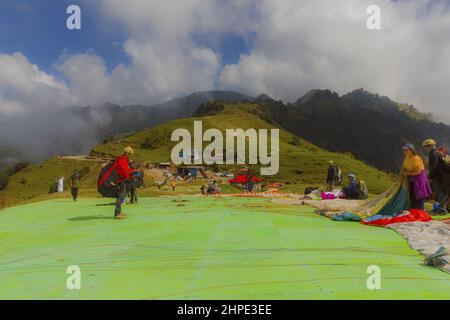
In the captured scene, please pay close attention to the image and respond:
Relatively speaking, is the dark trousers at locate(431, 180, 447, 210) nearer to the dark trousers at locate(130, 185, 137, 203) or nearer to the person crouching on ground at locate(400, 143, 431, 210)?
the person crouching on ground at locate(400, 143, 431, 210)

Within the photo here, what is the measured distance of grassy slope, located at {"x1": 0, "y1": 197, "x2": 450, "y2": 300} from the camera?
475 centimetres

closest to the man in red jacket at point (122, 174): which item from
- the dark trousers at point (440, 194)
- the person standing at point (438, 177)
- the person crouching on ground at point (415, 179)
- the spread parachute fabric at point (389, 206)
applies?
the spread parachute fabric at point (389, 206)

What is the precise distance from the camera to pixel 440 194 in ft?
41.2

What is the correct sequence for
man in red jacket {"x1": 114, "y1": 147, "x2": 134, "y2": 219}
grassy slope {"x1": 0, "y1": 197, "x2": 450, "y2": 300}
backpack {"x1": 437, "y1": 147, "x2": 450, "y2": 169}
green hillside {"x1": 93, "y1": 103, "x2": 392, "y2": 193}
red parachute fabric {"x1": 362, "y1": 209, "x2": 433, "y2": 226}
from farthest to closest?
green hillside {"x1": 93, "y1": 103, "x2": 392, "y2": 193} → backpack {"x1": 437, "y1": 147, "x2": 450, "y2": 169} → man in red jacket {"x1": 114, "y1": 147, "x2": 134, "y2": 219} → red parachute fabric {"x1": 362, "y1": 209, "x2": 433, "y2": 226} → grassy slope {"x1": 0, "y1": 197, "x2": 450, "y2": 300}

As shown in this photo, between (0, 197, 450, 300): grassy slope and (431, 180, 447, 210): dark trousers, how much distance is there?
4466 mm

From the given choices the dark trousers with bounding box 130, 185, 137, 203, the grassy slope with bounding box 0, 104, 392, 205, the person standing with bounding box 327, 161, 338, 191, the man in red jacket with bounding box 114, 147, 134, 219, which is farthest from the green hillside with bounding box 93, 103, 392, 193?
Answer: the man in red jacket with bounding box 114, 147, 134, 219

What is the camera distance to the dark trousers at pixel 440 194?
12522 mm

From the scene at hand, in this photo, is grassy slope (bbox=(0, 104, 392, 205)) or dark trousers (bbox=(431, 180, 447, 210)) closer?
dark trousers (bbox=(431, 180, 447, 210))

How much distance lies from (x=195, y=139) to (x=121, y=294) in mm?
129960

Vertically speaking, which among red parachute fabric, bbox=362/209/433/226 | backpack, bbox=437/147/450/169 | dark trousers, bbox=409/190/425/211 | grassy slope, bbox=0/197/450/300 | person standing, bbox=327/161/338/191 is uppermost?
backpack, bbox=437/147/450/169

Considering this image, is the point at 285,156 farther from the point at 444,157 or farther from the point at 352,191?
the point at 444,157
